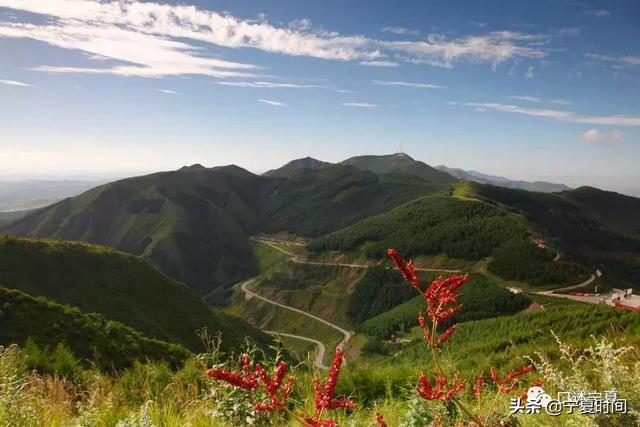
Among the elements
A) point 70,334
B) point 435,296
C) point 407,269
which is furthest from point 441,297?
point 70,334

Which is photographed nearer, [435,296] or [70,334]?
[435,296]

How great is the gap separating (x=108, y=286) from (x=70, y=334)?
53085 mm

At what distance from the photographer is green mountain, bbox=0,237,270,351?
71.8 m

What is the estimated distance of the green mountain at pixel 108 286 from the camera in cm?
7181

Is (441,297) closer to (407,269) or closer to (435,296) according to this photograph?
(435,296)

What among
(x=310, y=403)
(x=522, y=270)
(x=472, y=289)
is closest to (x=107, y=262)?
(x=310, y=403)

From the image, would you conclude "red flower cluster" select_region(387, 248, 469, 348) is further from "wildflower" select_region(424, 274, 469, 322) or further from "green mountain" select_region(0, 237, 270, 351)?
"green mountain" select_region(0, 237, 270, 351)

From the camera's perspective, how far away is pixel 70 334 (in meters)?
33.1

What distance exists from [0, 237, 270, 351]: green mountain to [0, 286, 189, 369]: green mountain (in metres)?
26.4

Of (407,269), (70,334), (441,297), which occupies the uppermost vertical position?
(407,269)

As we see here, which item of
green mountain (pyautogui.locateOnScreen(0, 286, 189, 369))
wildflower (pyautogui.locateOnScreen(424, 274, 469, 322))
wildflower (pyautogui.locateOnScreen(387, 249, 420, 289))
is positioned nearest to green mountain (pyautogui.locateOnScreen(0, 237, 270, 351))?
green mountain (pyautogui.locateOnScreen(0, 286, 189, 369))

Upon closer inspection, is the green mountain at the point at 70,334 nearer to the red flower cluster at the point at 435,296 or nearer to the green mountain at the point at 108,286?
the green mountain at the point at 108,286

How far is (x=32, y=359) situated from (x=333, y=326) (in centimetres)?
15800

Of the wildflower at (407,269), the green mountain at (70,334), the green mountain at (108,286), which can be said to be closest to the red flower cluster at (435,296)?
the wildflower at (407,269)
